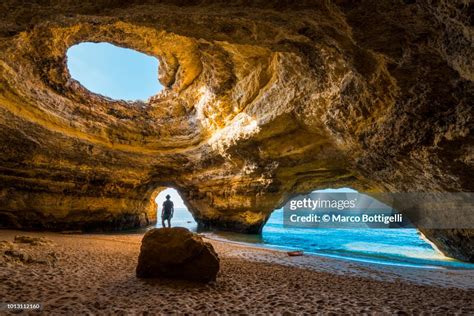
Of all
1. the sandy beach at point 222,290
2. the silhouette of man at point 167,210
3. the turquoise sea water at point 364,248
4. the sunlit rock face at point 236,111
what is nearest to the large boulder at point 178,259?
the sandy beach at point 222,290

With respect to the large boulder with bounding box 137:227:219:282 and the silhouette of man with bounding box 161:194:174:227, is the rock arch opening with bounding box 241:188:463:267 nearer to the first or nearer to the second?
the silhouette of man with bounding box 161:194:174:227

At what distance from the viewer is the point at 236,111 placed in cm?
1077

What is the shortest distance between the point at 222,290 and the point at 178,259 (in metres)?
0.76

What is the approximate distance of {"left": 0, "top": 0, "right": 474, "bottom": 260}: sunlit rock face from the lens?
12.2 feet

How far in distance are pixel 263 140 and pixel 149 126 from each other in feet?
19.3

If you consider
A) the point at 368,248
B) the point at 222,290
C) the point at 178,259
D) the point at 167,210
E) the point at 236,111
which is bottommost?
the point at 368,248

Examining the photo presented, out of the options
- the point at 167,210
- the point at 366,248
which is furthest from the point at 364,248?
the point at 167,210

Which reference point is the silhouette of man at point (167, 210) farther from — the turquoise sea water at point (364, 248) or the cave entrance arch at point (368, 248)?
the cave entrance arch at point (368, 248)

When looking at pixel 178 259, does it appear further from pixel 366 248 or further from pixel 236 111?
pixel 366 248

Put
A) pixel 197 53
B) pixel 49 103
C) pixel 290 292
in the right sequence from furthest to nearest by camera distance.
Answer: pixel 197 53, pixel 49 103, pixel 290 292

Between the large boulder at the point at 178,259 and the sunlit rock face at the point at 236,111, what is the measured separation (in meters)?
3.15

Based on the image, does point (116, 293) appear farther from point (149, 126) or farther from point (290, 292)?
point (149, 126)

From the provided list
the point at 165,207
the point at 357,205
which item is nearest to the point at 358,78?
the point at 165,207

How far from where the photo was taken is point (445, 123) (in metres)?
5.19
